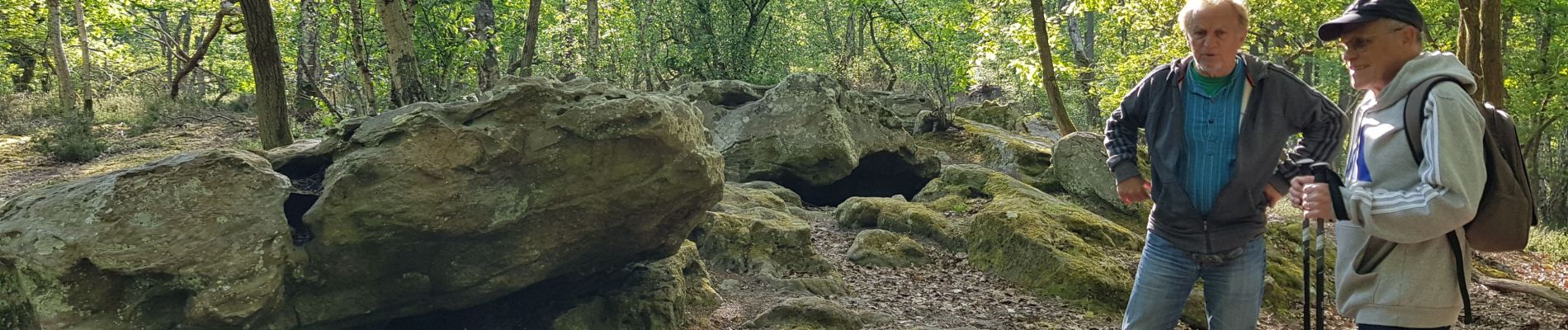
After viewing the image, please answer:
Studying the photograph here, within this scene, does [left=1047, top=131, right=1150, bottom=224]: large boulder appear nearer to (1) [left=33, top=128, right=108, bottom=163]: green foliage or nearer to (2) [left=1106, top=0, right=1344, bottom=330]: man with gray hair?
(2) [left=1106, top=0, right=1344, bottom=330]: man with gray hair

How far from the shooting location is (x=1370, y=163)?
2416 millimetres

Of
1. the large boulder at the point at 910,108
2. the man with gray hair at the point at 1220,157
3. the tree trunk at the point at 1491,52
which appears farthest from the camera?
the large boulder at the point at 910,108

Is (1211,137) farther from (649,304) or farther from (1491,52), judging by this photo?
(1491,52)

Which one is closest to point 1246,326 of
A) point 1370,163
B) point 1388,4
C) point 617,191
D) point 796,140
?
point 1370,163

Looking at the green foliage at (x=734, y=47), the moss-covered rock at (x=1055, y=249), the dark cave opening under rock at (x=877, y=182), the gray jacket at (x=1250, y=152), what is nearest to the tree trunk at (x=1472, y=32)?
the green foliage at (x=734, y=47)

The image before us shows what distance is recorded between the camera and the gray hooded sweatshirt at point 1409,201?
7.06 feet

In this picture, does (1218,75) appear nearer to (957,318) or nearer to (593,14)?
(957,318)

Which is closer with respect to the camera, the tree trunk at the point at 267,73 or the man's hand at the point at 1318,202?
the man's hand at the point at 1318,202

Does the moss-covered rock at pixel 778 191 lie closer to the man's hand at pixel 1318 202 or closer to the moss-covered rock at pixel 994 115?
the man's hand at pixel 1318 202

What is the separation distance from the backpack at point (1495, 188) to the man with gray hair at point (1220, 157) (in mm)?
581

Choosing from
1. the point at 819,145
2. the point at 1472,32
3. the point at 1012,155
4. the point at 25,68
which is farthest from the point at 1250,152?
the point at 25,68

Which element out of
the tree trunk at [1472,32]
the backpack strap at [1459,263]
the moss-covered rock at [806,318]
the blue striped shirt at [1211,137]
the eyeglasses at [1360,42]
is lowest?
the moss-covered rock at [806,318]

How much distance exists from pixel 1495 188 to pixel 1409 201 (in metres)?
0.24

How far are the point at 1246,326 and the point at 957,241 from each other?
5340 mm
